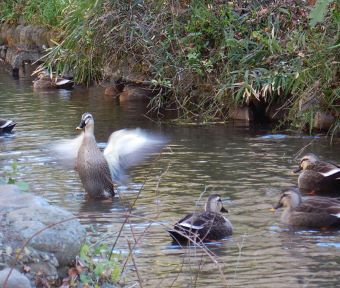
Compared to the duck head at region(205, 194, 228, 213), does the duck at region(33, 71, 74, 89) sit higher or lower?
higher

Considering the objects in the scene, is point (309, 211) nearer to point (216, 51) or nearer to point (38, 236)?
point (38, 236)

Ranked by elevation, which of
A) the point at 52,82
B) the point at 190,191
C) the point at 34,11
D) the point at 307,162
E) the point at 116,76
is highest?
the point at 34,11

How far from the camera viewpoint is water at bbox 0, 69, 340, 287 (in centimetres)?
756

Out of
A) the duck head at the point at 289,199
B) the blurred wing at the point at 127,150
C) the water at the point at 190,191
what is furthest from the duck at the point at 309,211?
the blurred wing at the point at 127,150

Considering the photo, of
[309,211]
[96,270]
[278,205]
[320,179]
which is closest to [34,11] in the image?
[320,179]

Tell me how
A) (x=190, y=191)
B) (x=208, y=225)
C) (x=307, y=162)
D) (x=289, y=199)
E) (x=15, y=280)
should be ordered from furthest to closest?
1. (x=307, y=162)
2. (x=190, y=191)
3. (x=289, y=199)
4. (x=208, y=225)
5. (x=15, y=280)

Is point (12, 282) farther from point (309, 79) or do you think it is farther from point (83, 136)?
point (309, 79)

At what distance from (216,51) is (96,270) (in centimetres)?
940

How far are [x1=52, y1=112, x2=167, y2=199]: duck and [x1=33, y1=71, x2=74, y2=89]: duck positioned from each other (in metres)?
7.96

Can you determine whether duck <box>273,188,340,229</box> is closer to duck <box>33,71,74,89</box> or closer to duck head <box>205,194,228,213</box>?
duck head <box>205,194,228,213</box>

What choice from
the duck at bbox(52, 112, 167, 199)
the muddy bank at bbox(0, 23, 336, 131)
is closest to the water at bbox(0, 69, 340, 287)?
the duck at bbox(52, 112, 167, 199)

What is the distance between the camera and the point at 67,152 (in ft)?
38.4

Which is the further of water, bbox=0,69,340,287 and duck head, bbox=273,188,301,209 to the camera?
duck head, bbox=273,188,301,209

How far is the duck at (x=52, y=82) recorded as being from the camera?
19219 millimetres
